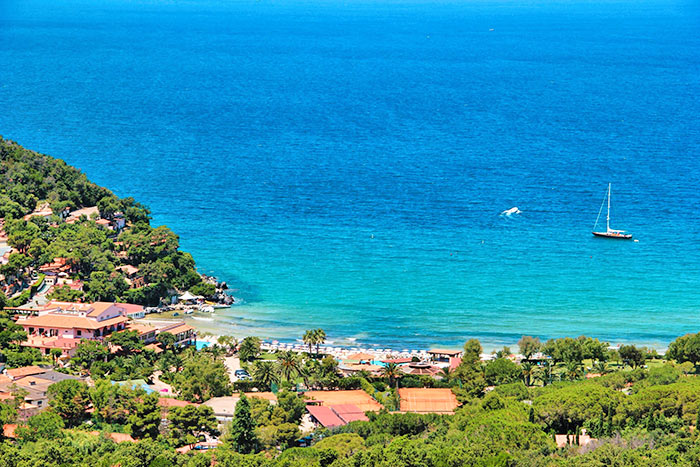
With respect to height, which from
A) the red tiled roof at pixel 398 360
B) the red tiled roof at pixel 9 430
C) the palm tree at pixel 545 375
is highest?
the red tiled roof at pixel 398 360

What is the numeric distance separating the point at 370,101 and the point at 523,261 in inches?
A: 2577

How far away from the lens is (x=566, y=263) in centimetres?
8950

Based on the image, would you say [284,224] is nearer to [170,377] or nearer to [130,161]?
[130,161]

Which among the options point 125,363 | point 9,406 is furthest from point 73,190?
point 9,406

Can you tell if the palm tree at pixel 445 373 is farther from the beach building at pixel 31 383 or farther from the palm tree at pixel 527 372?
the beach building at pixel 31 383

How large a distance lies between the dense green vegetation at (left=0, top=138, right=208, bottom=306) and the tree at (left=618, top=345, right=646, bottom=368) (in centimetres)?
3044

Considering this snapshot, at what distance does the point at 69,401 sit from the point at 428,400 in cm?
1948

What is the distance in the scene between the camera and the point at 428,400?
196 feet

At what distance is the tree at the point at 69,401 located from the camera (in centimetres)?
5425

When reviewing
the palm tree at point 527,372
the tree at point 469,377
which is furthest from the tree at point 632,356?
the tree at point 469,377

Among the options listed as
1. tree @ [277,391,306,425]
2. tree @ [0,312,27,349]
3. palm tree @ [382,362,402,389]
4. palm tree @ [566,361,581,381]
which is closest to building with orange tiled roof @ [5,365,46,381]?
tree @ [0,312,27,349]

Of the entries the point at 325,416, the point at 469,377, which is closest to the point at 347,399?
the point at 325,416

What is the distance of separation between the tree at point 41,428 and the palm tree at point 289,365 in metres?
13.7

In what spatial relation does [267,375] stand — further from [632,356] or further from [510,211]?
[510,211]
